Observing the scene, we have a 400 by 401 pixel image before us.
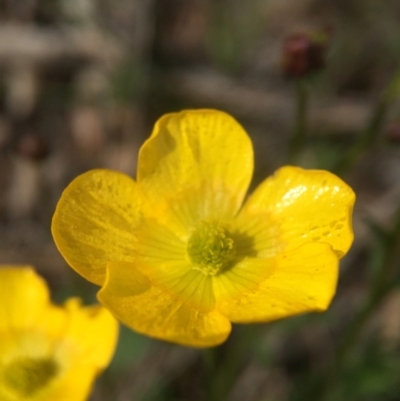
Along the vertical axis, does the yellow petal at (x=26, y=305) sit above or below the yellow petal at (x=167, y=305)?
below

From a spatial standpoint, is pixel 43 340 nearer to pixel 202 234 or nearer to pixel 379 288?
pixel 202 234

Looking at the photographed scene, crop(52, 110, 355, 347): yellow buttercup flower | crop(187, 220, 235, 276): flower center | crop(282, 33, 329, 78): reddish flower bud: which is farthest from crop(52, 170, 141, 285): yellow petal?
crop(282, 33, 329, 78): reddish flower bud

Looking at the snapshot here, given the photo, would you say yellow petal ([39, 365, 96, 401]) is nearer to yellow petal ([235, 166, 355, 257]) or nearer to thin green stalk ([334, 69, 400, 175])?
yellow petal ([235, 166, 355, 257])

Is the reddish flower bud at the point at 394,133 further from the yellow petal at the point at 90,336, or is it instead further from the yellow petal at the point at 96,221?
the yellow petal at the point at 90,336

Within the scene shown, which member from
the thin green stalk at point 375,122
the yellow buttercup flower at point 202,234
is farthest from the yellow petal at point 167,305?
the thin green stalk at point 375,122

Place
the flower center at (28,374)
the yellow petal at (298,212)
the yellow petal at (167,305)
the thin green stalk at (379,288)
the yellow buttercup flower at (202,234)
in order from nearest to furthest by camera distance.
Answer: the yellow petal at (167,305)
the yellow buttercup flower at (202,234)
the yellow petal at (298,212)
the flower center at (28,374)
the thin green stalk at (379,288)

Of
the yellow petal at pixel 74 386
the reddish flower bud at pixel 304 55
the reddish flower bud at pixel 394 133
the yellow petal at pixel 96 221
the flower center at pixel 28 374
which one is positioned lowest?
the flower center at pixel 28 374
